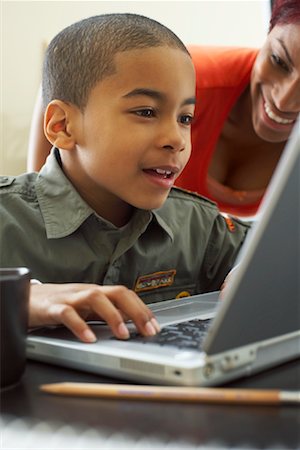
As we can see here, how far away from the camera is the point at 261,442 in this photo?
372 mm

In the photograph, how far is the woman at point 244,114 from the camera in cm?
138

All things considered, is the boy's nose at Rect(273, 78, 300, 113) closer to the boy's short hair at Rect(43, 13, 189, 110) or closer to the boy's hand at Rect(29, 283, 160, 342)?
the boy's short hair at Rect(43, 13, 189, 110)

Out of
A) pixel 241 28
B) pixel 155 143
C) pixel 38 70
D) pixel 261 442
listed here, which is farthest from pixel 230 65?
pixel 261 442

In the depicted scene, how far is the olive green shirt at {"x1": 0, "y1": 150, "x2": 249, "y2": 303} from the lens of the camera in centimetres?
93

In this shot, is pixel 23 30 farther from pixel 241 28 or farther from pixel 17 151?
pixel 241 28

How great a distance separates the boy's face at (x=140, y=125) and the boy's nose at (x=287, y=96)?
0.44 m

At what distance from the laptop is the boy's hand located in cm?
1

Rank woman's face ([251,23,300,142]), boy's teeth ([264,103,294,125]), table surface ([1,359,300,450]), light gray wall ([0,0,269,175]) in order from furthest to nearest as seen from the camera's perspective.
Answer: light gray wall ([0,0,269,175]) → boy's teeth ([264,103,294,125]) → woman's face ([251,23,300,142]) → table surface ([1,359,300,450])

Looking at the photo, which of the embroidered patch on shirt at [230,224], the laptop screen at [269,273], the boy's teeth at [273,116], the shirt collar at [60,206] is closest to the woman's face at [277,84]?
the boy's teeth at [273,116]

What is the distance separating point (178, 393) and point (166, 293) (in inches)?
23.6

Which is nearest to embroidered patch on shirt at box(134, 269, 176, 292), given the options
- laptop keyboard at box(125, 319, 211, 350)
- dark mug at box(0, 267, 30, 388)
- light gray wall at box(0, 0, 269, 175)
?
laptop keyboard at box(125, 319, 211, 350)

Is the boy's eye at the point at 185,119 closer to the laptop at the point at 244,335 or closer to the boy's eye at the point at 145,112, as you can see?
the boy's eye at the point at 145,112

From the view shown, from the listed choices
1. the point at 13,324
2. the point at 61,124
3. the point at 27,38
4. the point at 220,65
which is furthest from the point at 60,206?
the point at 27,38

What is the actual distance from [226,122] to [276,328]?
1166 millimetres
